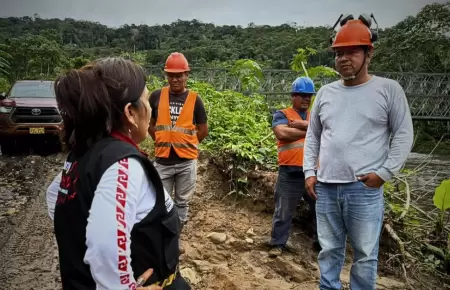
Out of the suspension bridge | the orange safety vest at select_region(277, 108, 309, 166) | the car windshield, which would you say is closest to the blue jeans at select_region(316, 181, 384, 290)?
the orange safety vest at select_region(277, 108, 309, 166)

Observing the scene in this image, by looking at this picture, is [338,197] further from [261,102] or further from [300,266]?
[261,102]

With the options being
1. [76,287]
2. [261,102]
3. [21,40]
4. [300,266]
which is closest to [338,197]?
[300,266]

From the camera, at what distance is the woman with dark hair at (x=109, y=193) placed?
107 centimetres

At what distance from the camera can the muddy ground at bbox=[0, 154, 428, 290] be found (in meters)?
3.49

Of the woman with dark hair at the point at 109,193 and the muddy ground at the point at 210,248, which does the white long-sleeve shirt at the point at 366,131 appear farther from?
the woman with dark hair at the point at 109,193

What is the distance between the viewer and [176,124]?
3.83 meters

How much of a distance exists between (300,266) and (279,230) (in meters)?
0.42

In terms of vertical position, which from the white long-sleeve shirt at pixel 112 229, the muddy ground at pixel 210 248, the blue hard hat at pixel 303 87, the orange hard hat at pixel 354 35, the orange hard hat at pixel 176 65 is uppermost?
the orange hard hat at pixel 354 35

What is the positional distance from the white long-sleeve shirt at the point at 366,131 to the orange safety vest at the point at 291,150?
1.29 meters

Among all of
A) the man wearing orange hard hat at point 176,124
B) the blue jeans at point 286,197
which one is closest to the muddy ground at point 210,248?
the blue jeans at point 286,197

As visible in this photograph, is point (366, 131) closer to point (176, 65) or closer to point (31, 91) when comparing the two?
point (176, 65)

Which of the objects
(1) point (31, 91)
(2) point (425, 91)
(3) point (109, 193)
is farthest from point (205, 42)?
(3) point (109, 193)

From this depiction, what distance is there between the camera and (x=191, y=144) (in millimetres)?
3893

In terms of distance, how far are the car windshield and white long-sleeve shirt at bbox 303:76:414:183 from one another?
825 centimetres
